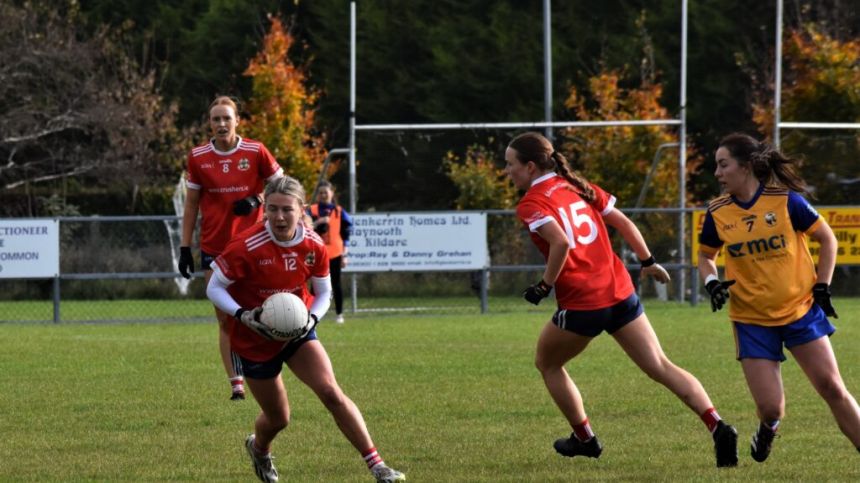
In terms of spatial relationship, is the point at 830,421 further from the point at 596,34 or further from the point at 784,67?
the point at 596,34

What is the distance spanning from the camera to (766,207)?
7.84 meters

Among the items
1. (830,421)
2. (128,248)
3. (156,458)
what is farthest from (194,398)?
(128,248)

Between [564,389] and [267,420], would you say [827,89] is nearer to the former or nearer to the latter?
[564,389]

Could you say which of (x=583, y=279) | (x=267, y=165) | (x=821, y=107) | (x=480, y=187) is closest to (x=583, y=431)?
(x=583, y=279)

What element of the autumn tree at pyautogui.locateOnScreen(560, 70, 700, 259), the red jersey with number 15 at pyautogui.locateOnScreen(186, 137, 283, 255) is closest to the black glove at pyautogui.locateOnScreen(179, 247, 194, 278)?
the red jersey with number 15 at pyautogui.locateOnScreen(186, 137, 283, 255)

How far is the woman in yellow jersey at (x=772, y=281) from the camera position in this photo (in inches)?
302

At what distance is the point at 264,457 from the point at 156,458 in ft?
3.46

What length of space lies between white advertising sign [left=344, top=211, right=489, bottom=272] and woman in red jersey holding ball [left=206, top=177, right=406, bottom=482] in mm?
14625

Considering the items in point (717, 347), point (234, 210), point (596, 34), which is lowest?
point (717, 347)

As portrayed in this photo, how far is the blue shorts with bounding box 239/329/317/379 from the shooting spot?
24.5 ft

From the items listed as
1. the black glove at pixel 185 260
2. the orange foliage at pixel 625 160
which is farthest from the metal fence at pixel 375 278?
the black glove at pixel 185 260

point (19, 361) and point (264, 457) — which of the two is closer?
point (264, 457)

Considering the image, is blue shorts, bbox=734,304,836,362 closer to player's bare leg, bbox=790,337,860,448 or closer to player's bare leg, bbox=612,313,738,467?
player's bare leg, bbox=790,337,860,448

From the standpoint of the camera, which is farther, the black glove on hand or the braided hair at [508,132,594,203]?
the braided hair at [508,132,594,203]
